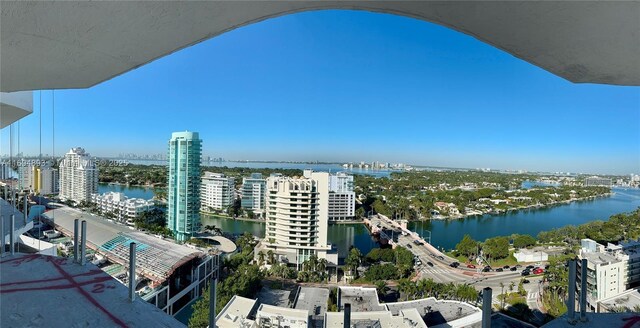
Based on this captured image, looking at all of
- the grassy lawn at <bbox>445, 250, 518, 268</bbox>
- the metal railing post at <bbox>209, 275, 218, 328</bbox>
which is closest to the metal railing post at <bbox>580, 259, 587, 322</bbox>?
the metal railing post at <bbox>209, 275, 218, 328</bbox>

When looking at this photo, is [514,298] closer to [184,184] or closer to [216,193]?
[184,184]

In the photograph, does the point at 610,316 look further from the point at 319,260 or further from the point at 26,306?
the point at 319,260

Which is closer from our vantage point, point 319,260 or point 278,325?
point 278,325

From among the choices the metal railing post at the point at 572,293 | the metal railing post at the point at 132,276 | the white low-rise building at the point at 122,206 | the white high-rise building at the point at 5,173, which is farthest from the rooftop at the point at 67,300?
the white low-rise building at the point at 122,206

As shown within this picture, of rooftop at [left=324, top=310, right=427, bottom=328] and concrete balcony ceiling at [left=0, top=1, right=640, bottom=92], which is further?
rooftop at [left=324, top=310, right=427, bottom=328]

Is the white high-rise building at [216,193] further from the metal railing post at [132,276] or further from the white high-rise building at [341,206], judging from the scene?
the metal railing post at [132,276]

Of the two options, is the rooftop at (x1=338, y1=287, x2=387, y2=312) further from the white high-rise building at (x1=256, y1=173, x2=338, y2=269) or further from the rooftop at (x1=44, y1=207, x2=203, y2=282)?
the white high-rise building at (x1=256, y1=173, x2=338, y2=269)

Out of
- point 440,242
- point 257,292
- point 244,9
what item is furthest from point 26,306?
point 440,242
